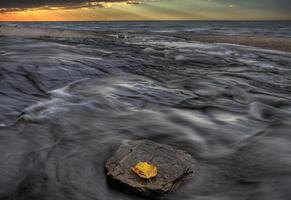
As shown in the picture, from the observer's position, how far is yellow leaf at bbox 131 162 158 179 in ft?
13.9

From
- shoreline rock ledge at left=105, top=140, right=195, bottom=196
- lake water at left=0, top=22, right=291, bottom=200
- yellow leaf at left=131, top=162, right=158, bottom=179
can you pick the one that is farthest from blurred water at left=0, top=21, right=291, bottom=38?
yellow leaf at left=131, top=162, right=158, bottom=179

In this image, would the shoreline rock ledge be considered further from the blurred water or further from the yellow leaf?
the blurred water

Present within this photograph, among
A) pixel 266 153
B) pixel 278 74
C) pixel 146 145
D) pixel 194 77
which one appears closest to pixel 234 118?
pixel 266 153

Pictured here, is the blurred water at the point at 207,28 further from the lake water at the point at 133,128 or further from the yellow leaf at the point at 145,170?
the yellow leaf at the point at 145,170

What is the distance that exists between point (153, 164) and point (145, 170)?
27 cm

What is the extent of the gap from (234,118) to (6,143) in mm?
4984

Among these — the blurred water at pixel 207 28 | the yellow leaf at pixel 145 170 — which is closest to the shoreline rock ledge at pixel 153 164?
the yellow leaf at pixel 145 170

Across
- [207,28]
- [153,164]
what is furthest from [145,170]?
[207,28]

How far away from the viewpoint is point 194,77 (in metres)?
13.9

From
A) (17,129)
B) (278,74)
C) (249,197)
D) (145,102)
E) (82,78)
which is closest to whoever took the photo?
(249,197)

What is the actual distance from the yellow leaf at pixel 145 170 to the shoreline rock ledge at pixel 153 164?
0.04m

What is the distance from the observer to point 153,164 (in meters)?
4.56

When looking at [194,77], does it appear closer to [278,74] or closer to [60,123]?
[278,74]

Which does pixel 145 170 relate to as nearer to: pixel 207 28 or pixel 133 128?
pixel 133 128
